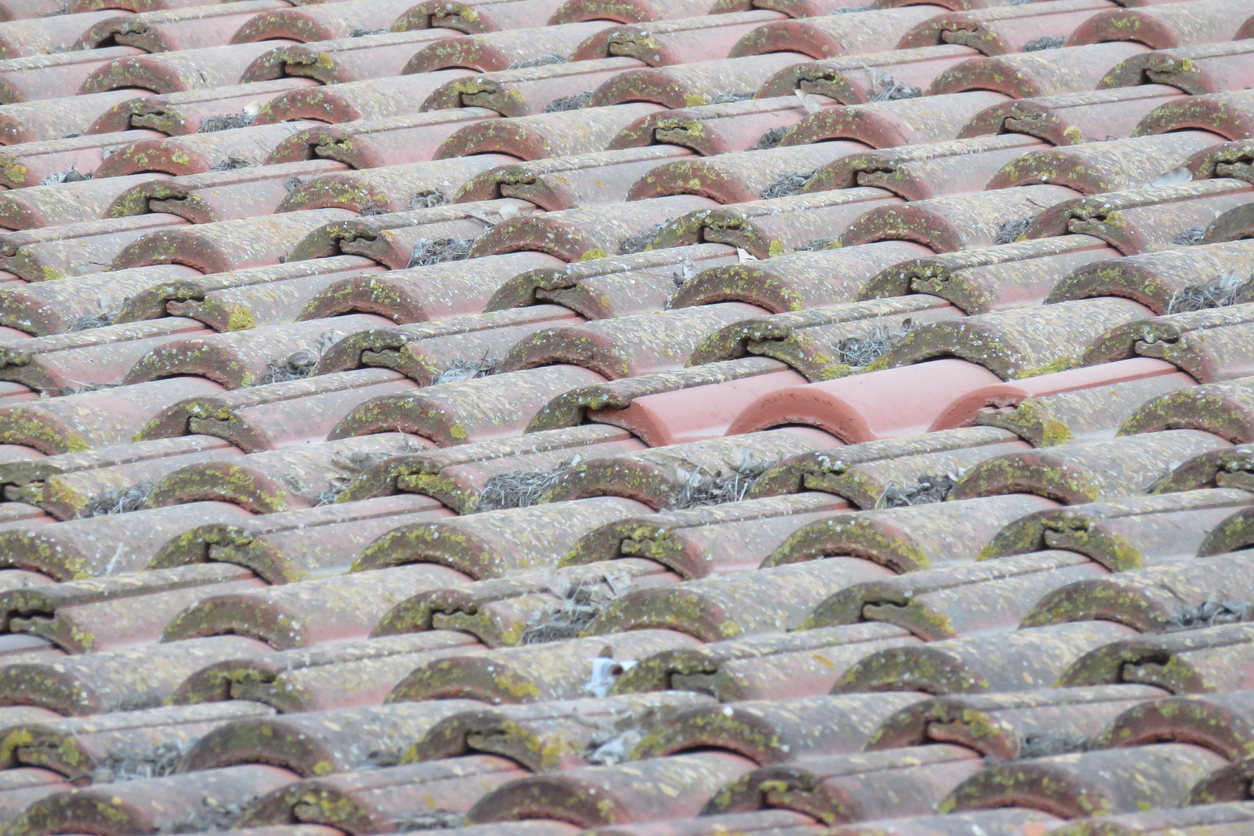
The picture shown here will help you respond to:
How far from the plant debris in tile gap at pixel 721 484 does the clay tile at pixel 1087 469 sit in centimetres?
42

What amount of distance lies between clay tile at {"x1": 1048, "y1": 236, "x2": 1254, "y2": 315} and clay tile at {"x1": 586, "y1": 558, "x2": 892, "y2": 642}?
142 centimetres

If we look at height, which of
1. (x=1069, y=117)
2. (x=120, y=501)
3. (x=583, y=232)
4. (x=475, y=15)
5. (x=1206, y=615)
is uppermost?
(x=475, y=15)

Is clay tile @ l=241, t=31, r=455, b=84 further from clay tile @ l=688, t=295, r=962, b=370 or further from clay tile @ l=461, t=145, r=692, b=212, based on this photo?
clay tile @ l=688, t=295, r=962, b=370

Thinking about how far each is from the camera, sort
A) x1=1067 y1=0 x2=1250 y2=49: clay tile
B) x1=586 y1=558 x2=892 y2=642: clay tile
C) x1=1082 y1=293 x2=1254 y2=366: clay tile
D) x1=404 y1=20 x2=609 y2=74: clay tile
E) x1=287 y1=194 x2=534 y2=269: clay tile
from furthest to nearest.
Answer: x1=404 y1=20 x2=609 y2=74: clay tile
x1=1067 y1=0 x2=1250 y2=49: clay tile
x1=287 y1=194 x2=534 y2=269: clay tile
x1=1082 y1=293 x2=1254 y2=366: clay tile
x1=586 y1=558 x2=892 y2=642: clay tile

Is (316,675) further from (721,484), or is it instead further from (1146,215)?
(1146,215)

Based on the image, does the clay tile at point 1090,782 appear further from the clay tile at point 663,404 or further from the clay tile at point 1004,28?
the clay tile at point 1004,28

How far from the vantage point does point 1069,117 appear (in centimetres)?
575

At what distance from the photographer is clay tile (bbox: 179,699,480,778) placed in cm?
313

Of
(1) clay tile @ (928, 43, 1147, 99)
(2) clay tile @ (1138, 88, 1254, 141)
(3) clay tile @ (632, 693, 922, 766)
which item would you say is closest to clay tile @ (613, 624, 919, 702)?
(3) clay tile @ (632, 693, 922, 766)

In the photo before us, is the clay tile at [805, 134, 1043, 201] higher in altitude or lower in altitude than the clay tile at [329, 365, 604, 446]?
higher

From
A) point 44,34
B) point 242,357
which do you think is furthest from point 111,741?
point 44,34

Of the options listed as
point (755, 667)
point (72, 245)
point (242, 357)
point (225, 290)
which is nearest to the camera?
A: point (755, 667)

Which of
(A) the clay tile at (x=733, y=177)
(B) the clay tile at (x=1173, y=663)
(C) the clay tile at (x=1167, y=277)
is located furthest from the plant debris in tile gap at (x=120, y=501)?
(C) the clay tile at (x=1167, y=277)

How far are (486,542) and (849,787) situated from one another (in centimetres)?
123
